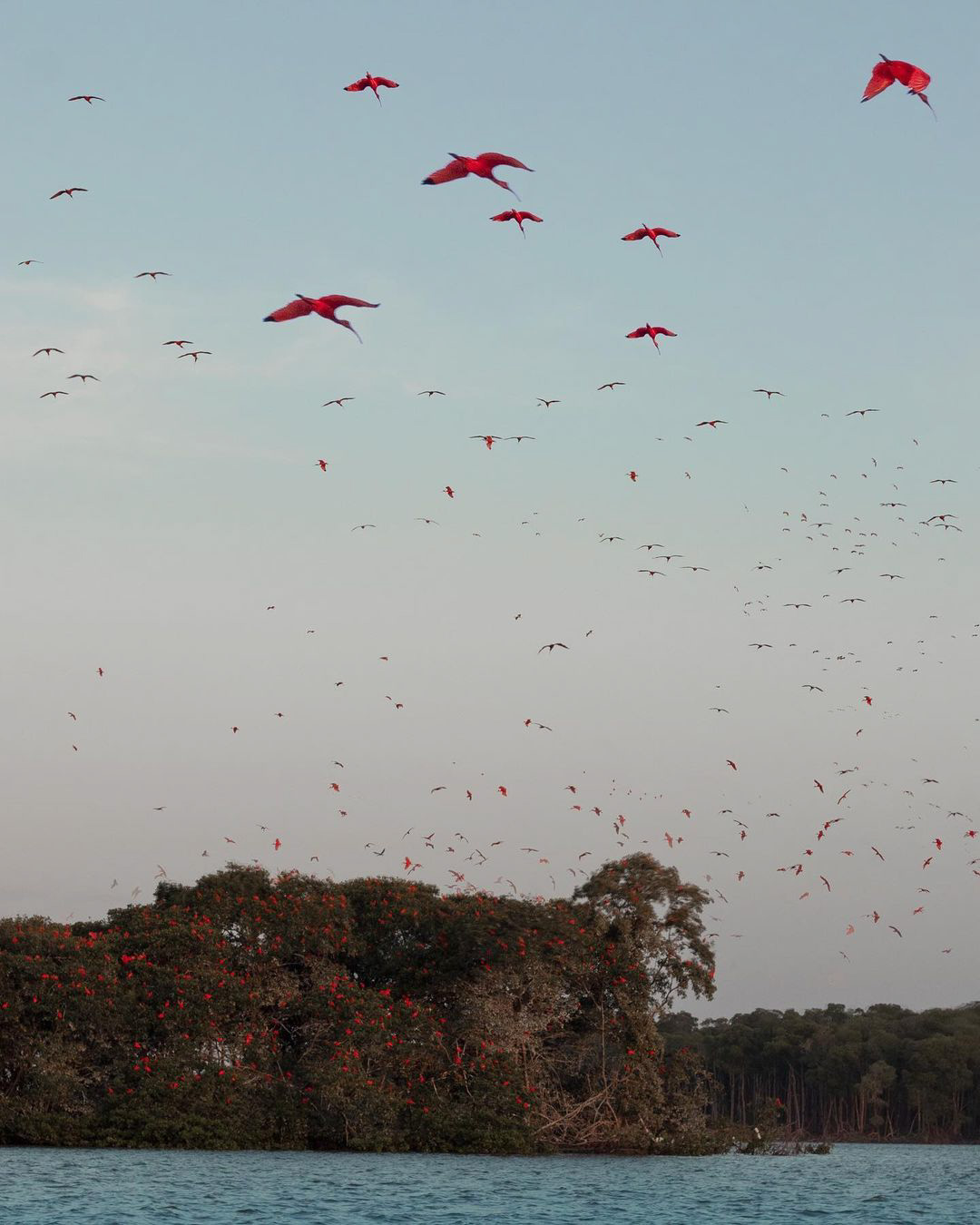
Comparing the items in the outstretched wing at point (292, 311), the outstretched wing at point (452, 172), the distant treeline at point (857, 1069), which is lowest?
the distant treeline at point (857, 1069)

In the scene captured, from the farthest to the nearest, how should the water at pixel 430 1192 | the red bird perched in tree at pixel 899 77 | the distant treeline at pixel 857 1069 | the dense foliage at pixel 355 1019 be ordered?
the distant treeline at pixel 857 1069 → the dense foliage at pixel 355 1019 → the water at pixel 430 1192 → the red bird perched in tree at pixel 899 77

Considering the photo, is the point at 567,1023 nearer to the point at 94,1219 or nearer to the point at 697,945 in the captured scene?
the point at 697,945

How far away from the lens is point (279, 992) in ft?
133

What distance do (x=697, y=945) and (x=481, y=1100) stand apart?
27.1ft

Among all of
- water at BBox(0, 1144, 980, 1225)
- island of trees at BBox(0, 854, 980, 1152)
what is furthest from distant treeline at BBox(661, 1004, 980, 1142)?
water at BBox(0, 1144, 980, 1225)

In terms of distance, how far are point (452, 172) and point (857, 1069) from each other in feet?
307

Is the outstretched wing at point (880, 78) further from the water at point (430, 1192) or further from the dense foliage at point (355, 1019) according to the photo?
the dense foliage at point (355, 1019)

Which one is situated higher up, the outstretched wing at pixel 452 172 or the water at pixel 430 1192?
the outstretched wing at pixel 452 172

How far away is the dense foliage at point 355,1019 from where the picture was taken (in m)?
37.4

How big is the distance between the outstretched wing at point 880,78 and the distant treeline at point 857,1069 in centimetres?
8212

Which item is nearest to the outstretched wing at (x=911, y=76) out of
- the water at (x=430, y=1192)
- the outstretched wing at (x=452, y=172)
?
the outstretched wing at (x=452, y=172)

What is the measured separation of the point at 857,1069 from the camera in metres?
97.9

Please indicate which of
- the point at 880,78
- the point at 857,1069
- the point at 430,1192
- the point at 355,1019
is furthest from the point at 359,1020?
the point at 857,1069

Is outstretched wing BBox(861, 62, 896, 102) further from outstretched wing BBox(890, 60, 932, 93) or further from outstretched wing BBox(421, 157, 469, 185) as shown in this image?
outstretched wing BBox(421, 157, 469, 185)
